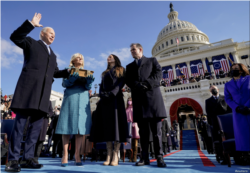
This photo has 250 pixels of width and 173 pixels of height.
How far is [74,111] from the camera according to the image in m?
2.69

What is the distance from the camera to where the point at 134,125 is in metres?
4.97

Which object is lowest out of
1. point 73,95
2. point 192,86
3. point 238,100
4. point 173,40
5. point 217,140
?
point 217,140

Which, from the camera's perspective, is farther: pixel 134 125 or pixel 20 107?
pixel 134 125

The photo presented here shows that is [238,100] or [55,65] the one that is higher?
[55,65]

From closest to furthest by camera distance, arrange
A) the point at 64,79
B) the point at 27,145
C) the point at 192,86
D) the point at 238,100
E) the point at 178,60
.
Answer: the point at 27,145, the point at 238,100, the point at 64,79, the point at 192,86, the point at 178,60

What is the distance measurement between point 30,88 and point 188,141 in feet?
49.7

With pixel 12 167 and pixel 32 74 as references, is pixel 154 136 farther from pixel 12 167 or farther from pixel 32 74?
pixel 32 74

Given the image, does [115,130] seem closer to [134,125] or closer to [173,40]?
[134,125]

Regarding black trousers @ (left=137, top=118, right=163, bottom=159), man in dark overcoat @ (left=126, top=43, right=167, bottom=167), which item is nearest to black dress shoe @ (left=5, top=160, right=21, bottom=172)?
man in dark overcoat @ (left=126, top=43, right=167, bottom=167)

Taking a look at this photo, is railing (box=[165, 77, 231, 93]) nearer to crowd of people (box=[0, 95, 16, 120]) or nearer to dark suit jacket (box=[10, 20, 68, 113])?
crowd of people (box=[0, 95, 16, 120])

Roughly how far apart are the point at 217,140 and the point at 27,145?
4.19 metres

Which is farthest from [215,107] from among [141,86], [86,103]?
[86,103]

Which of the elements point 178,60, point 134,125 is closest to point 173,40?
point 178,60

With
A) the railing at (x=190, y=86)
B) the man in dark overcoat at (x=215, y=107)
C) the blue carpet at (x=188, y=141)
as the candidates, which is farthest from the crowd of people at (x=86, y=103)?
the railing at (x=190, y=86)
